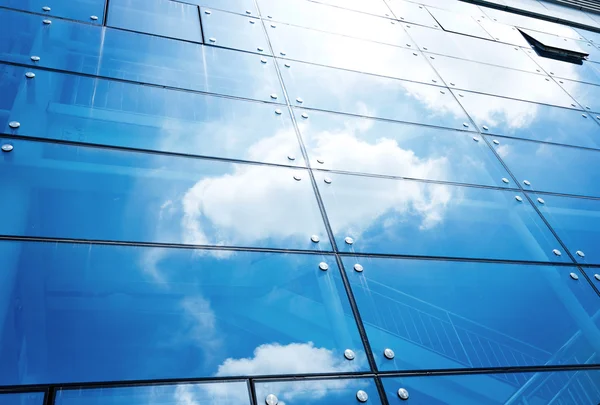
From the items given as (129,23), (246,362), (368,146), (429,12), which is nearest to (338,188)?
(368,146)

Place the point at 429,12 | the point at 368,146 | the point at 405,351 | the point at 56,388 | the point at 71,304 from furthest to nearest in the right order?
the point at 429,12, the point at 368,146, the point at 405,351, the point at 71,304, the point at 56,388

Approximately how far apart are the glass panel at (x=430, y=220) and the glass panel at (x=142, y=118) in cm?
65

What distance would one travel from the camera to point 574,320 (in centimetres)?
391

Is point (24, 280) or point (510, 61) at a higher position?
point (510, 61)

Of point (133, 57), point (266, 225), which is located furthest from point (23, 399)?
point (133, 57)

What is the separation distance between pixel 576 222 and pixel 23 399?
515 cm

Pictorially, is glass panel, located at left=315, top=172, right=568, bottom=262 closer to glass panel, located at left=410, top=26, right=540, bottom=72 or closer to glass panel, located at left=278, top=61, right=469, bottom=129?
glass panel, located at left=278, top=61, right=469, bottom=129

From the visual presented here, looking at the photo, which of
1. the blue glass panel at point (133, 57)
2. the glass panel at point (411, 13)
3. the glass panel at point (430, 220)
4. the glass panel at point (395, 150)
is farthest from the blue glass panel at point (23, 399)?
the glass panel at point (411, 13)

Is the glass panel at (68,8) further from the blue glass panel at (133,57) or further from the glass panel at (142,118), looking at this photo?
the glass panel at (142,118)

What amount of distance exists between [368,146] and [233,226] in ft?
6.65

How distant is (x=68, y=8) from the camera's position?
5.07 meters

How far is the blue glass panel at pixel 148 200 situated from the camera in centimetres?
309

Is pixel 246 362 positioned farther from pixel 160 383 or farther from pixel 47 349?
pixel 47 349

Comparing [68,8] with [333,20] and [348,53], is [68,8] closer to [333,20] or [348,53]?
[348,53]
